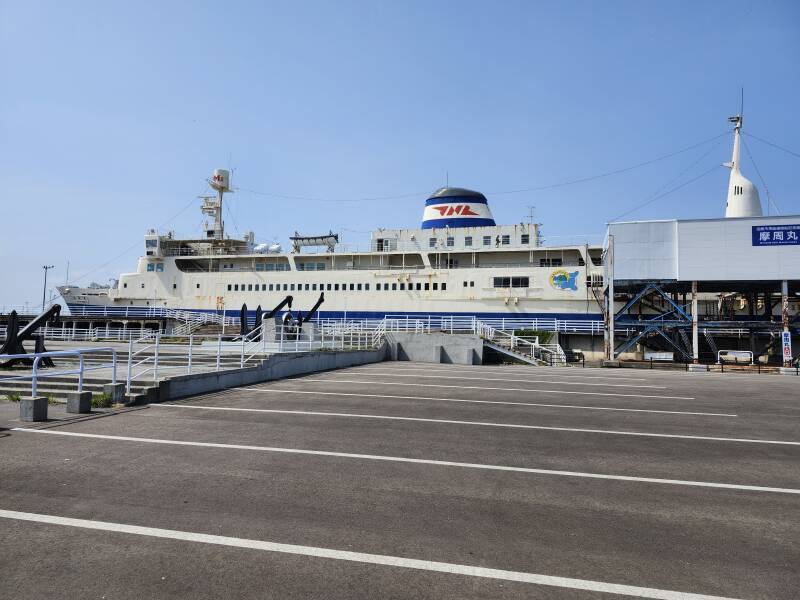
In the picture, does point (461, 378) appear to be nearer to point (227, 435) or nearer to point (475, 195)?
point (227, 435)

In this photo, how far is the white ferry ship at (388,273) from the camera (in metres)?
38.8

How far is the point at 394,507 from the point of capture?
4.48 metres

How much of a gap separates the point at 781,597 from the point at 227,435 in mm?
6335

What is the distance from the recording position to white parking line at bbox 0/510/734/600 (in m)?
3.11

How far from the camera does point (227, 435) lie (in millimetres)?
7250

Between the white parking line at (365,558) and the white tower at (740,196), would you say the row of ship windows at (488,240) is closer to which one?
the white tower at (740,196)

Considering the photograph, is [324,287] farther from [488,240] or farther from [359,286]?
[488,240]

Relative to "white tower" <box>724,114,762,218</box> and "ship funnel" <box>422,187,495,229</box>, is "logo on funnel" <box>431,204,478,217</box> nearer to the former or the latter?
"ship funnel" <box>422,187,495,229</box>

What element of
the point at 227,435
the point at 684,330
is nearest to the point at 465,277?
the point at 684,330

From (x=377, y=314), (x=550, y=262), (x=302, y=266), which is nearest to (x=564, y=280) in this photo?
(x=550, y=262)

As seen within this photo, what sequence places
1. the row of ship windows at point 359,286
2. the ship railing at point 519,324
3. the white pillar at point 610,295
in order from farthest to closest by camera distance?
the row of ship windows at point 359,286
the ship railing at point 519,324
the white pillar at point 610,295

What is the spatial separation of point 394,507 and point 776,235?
32754 millimetres

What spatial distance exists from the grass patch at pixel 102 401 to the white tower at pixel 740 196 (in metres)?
37.6

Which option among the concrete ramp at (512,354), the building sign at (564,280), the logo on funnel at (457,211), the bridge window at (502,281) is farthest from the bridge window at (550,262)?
the concrete ramp at (512,354)
